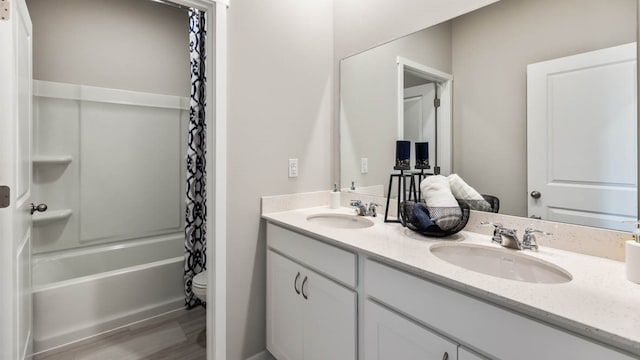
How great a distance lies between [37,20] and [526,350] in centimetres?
332

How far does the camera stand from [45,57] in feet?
7.31

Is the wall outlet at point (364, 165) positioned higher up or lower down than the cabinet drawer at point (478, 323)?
higher up

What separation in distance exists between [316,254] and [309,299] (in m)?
0.22

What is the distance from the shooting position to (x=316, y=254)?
138 cm

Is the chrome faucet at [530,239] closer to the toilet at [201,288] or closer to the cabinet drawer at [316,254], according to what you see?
the cabinet drawer at [316,254]

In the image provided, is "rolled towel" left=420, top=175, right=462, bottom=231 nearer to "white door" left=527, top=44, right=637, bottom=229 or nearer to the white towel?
the white towel

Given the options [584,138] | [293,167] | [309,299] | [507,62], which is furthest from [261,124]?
[584,138]

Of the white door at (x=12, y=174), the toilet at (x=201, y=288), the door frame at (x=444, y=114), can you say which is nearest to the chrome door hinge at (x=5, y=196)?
the white door at (x=12, y=174)

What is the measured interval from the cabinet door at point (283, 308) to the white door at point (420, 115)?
2.88 ft

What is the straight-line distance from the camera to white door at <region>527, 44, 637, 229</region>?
0.99 meters

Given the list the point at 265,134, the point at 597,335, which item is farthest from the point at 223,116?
the point at 597,335

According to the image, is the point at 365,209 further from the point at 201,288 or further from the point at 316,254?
the point at 201,288

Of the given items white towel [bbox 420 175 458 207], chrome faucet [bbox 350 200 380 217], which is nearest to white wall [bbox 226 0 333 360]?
chrome faucet [bbox 350 200 380 217]

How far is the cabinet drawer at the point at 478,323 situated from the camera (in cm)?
66
